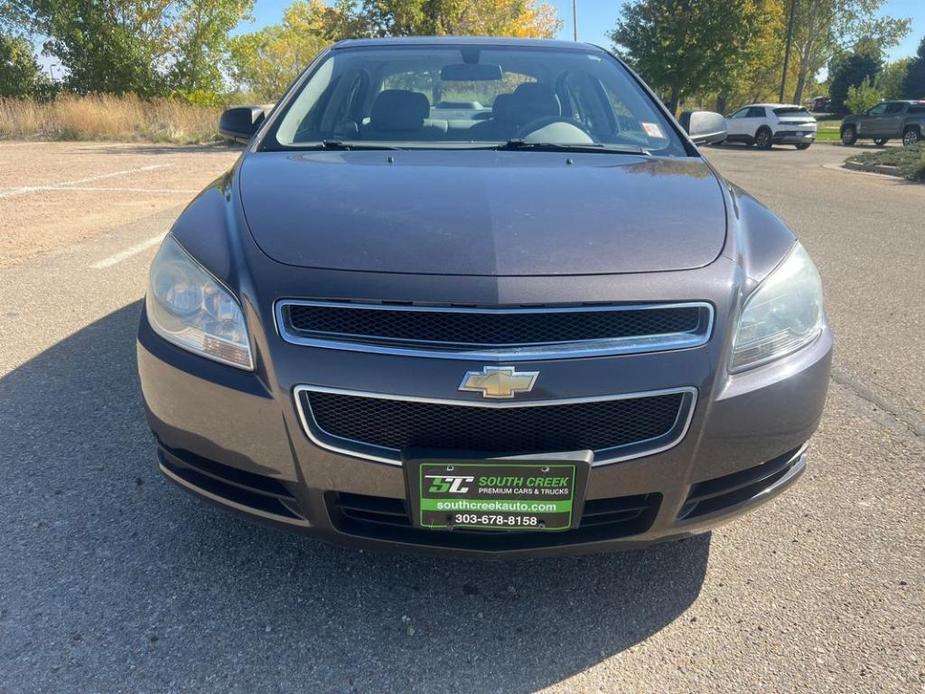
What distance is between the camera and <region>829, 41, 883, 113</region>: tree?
5216 centimetres

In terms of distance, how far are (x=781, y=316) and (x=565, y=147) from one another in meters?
1.22

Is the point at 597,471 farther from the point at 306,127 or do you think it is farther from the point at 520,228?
the point at 306,127

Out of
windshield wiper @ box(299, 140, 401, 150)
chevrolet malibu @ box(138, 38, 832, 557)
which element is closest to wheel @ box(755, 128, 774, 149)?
windshield wiper @ box(299, 140, 401, 150)

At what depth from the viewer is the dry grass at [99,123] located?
19609mm

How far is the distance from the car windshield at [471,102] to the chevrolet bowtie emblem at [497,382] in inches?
56.0

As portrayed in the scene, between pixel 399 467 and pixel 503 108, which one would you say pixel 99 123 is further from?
pixel 399 467

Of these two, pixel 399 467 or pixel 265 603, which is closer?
pixel 399 467

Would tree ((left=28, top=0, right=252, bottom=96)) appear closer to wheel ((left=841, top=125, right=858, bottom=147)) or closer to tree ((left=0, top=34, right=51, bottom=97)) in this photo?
tree ((left=0, top=34, right=51, bottom=97))

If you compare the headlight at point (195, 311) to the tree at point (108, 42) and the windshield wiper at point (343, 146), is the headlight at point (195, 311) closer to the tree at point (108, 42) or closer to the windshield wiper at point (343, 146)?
the windshield wiper at point (343, 146)

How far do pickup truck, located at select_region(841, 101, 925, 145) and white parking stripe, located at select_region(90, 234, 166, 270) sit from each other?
973 inches

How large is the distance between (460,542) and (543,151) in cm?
158

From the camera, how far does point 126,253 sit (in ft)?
19.0

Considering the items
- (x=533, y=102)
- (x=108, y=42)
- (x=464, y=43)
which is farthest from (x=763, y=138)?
(x=533, y=102)

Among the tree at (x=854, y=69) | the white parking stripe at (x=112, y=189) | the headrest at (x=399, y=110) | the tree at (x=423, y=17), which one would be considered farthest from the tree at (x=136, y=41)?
the tree at (x=854, y=69)
